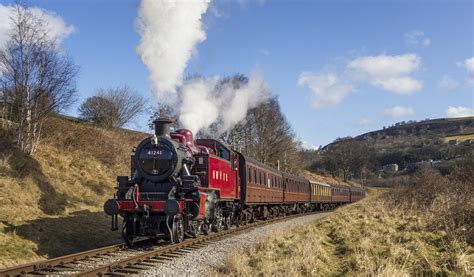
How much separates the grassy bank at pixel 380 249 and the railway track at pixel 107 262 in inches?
77.6

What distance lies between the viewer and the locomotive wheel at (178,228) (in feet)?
44.1

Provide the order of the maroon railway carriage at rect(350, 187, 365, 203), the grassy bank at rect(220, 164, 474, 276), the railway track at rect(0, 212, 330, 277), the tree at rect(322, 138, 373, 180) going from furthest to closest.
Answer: the tree at rect(322, 138, 373, 180) < the maroon railway carriage at rect(350, 187, 365, 203) < the railway track at rect(0, 212, 330, 277) < the grassy bank at rect(220, 164, 474, 276)

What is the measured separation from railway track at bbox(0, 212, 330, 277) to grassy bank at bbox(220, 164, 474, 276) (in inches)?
77.6

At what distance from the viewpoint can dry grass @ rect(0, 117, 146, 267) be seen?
13.2 meters

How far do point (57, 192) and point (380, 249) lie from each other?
1360 cm

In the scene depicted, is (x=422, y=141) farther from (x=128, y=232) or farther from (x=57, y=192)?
(x=128, y=232)

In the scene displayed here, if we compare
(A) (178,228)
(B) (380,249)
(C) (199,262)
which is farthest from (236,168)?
(B) (380,249)

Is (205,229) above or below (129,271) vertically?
above

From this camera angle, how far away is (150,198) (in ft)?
44.8

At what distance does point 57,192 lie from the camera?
18531 millimetres

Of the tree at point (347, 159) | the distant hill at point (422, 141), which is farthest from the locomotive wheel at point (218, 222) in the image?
the tree at point (347, 159)

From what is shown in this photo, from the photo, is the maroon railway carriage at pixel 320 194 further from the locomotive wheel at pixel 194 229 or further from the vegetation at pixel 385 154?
the locomotive wheel at pixel 194 229

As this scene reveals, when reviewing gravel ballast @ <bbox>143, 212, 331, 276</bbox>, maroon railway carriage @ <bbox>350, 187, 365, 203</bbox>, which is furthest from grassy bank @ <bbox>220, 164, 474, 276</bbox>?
maroon railway carriage @ <bbox>350, 187, 365, 203</bbox>

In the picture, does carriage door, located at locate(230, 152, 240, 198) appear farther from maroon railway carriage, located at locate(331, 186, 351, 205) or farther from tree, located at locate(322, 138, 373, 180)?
tree, located at locate(322, 138, 373, 180)
